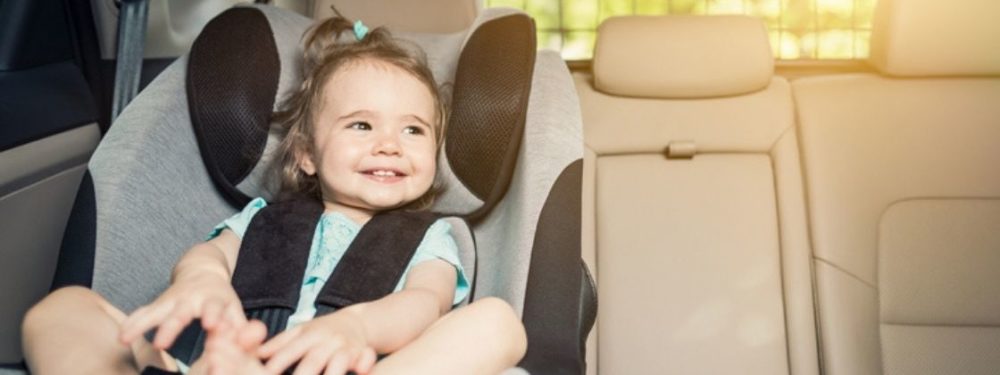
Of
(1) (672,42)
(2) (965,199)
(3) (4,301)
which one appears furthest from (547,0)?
(3) (4,301)

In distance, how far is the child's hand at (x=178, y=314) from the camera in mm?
1290

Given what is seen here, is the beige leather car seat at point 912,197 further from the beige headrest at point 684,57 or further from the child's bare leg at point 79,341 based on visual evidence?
the child's bare leg at point 79,341

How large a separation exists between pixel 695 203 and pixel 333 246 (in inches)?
39.2

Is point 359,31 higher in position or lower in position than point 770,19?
higher

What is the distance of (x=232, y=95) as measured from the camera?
191cm

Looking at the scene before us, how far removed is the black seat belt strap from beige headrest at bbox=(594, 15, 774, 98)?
99 centimetres

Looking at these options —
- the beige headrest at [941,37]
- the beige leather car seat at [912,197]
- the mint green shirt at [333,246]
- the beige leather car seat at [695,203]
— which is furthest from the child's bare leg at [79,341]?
the beige headrest at [941,37]

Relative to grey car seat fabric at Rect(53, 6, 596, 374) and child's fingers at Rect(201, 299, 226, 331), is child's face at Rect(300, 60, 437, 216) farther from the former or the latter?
child's fingers at Rect(201, 299, 226, 331)

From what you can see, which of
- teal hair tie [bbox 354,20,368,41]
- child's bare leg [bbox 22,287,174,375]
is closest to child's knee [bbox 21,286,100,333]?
child's bare leg [bbox 22,287,174,375]

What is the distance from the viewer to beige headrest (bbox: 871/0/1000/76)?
2.44 meters

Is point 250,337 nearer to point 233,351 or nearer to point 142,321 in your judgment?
point 233,351

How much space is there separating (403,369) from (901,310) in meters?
1.47

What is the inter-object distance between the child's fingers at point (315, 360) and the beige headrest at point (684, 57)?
4.57 feet

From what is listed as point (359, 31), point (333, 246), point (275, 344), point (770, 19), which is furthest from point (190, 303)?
point (770, 19)
